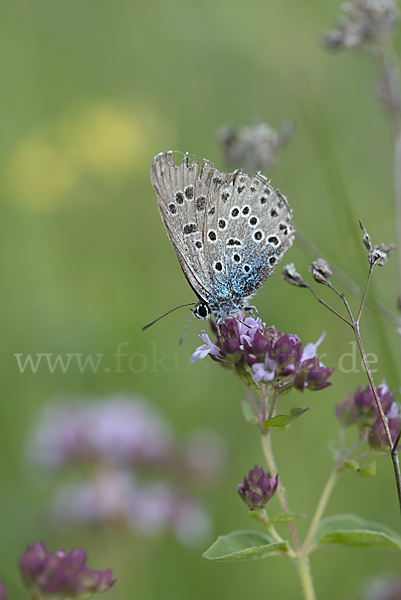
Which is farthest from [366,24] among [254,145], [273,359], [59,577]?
[59,577]

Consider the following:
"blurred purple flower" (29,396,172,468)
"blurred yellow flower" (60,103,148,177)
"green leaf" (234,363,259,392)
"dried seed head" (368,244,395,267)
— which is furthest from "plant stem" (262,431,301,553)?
"blurred yellow flower" (60,103,148,177)

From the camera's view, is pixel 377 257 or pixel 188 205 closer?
pixel 377 257

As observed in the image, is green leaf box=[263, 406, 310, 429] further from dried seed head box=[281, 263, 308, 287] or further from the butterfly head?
the butterfly head

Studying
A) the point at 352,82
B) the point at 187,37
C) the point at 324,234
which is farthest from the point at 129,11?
the point at 324,234

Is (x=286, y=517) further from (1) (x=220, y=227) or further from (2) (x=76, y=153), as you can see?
(2) (x=76, y=153)

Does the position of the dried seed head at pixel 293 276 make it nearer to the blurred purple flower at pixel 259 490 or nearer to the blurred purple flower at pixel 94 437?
the blurred purple flower at pixel 259 490

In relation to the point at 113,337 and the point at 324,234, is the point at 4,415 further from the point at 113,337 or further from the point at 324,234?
the point at 324,234
